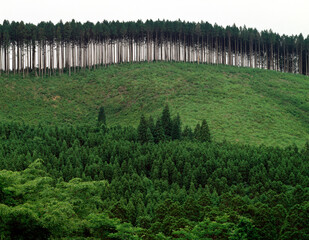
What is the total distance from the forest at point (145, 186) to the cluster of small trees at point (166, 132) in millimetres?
148

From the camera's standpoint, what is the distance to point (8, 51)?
87500 mm

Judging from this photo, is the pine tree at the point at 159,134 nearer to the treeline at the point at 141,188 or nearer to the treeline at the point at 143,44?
the treeline at the point at 141,188

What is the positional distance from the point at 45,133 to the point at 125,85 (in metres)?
38.2

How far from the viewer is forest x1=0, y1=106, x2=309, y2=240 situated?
17.0 metres

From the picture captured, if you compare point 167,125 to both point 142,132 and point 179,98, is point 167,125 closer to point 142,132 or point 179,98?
point 142,132

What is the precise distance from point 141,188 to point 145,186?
4.45 ft

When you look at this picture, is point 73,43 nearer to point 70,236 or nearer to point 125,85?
point 125,85

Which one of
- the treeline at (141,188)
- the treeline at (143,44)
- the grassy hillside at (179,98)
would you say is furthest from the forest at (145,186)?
the treeline at (143,44)

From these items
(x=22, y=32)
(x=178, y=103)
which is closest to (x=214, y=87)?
(x=178, y=103)

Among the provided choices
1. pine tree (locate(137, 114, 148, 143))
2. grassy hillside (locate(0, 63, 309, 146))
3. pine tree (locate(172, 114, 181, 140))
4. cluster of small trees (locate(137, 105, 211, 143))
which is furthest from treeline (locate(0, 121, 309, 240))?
grassy hillside (locate(0, 63, 309, 146))

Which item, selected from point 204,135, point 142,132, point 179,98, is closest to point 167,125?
point 142,132

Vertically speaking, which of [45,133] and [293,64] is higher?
[293,64]

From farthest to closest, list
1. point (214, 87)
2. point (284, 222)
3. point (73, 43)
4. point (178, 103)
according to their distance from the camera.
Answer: point (73, 43), point (214, 87), point (178, 103), point (284, 222)

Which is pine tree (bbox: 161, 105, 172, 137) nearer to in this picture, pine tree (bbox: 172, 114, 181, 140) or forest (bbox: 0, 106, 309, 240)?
forest (bbox: 0, 106, 309, 240)
